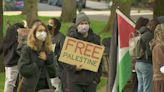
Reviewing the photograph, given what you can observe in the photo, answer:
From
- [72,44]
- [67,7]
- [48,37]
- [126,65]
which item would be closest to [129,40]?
[126,65]

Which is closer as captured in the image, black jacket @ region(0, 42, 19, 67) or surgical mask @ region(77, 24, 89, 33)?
surgical mask @ region(77, 24, 89, 33)

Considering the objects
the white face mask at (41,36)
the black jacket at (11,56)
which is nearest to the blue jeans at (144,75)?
the black jacket at (11,56)

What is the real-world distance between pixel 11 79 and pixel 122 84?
2.19 meters

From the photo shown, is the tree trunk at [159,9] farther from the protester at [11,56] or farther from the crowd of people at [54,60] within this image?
the protester at [11,56]

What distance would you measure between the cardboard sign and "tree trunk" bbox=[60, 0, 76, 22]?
2437 cm

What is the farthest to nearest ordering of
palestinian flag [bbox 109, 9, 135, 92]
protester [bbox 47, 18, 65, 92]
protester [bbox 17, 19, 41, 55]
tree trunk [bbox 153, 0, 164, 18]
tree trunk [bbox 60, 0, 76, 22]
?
tree trunk [bbox 60, 0, 76, 22], tree trunk [bbox 153, 0, 164, 18], protester [bbox 47, 18, 65, 92], protester [bbox 17, 19, 41, 55], palestinian flag [bbox 109, 9, 135, 92]

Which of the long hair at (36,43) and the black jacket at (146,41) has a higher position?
the long hair at (36,43)

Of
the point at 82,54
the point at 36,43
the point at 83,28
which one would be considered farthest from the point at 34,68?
the point at 82,54

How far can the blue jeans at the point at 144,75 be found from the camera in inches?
412

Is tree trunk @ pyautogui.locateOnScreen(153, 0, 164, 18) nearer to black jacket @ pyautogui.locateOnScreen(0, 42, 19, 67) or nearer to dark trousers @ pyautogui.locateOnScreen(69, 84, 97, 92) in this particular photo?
black jacket @ pyautogui.locateOnScreen(0, 42, 19, 67)

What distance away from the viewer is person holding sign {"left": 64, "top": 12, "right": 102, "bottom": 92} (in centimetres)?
908

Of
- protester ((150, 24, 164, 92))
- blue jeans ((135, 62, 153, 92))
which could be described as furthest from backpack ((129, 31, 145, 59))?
protester ((150, 24, 164, 92))

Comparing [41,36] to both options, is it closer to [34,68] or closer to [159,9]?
[34,68]

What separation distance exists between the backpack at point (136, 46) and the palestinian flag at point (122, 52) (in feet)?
0.79
